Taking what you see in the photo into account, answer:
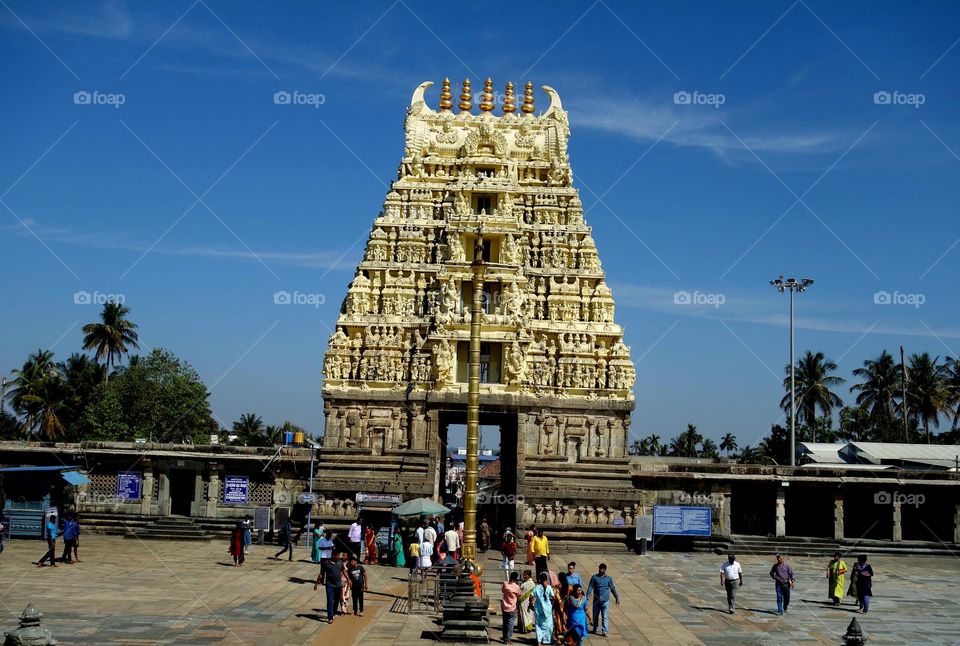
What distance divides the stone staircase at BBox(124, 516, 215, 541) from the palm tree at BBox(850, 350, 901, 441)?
5534 cm

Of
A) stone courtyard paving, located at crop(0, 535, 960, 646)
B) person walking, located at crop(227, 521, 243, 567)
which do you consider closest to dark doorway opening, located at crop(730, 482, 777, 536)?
stone courtyard paving, located at crop(0, 535, 960, 646)

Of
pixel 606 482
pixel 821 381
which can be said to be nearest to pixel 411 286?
pixel 606 482

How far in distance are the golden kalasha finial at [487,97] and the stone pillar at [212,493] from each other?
1980cm

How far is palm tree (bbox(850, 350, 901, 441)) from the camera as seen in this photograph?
76875 millimetres

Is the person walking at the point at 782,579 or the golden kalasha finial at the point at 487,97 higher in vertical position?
the golden kalasha finial at the point at 487,97

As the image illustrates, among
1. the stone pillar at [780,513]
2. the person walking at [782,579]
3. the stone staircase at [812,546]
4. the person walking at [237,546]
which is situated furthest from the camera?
the stone pillar at [780,513]

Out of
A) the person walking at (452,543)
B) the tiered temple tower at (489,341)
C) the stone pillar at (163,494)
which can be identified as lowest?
the person walking at (452,543)

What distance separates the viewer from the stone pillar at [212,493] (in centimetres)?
4106

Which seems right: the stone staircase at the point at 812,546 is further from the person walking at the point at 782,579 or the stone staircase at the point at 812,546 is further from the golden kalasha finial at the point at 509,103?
the golden kalasha finial at the point at 509,103

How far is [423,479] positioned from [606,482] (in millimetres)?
7292

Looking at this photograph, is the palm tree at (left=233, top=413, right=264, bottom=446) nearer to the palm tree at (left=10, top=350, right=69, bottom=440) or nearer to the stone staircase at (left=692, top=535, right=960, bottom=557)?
the palm tree at (left=10, top=350, right=69, bottom=440)

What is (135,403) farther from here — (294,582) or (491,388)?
(294,582)

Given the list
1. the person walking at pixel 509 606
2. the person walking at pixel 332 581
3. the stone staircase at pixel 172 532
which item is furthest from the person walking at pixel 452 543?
the stone staircase at pixel 172 532

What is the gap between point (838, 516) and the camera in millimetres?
41500
